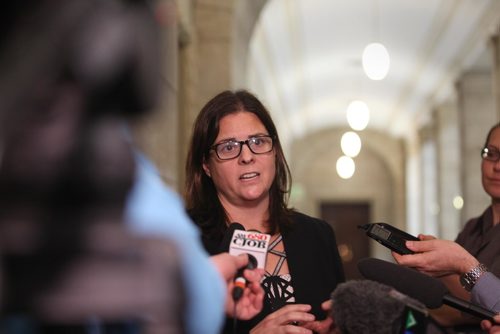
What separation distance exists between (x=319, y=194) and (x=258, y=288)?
2687cm

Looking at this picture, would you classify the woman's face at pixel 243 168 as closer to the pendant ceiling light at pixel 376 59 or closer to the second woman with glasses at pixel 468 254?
the second woman with glasses at pixel 468 254

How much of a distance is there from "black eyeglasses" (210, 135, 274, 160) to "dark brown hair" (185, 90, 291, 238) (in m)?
0.05

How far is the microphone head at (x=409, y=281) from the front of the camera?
185 cm

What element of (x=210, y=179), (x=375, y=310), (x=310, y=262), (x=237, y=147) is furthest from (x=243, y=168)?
(x=375, y=310)

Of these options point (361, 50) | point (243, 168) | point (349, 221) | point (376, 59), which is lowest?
point (349, 221)

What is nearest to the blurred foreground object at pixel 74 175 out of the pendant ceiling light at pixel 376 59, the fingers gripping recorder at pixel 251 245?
the fingers gripping recorder at pixel 251 245

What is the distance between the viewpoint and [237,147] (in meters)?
2.61

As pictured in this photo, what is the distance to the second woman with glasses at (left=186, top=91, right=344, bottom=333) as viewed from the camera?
99.7 inches

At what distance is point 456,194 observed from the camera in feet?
57.6

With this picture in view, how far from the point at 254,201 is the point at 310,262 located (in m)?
0.29

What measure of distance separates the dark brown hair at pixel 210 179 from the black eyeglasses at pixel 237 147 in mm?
51

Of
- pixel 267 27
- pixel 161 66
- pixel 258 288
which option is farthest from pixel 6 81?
pixel 267 27

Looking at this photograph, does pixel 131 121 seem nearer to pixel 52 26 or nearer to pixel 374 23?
pixel 52 26

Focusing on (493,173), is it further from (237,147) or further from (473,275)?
(237,147)
